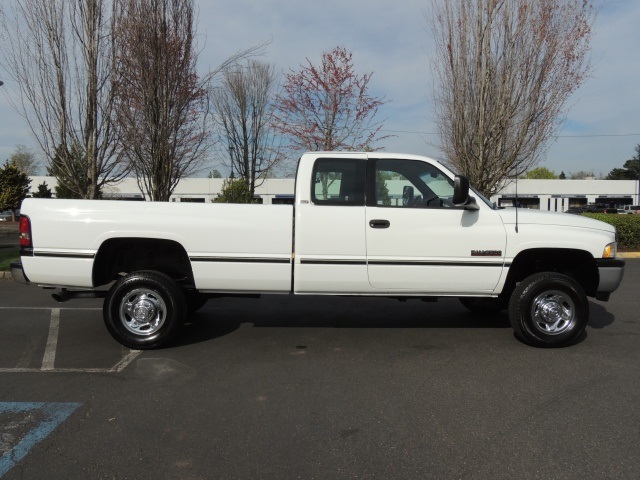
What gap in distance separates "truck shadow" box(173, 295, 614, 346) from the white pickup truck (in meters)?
0.74

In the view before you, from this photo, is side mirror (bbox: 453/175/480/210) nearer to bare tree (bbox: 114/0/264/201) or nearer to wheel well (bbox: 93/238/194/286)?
wheel well (bbox: 93/238/194/286)

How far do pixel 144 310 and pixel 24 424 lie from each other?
1.82 meters

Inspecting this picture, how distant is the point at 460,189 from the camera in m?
4.89

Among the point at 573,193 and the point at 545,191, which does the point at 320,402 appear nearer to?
the point at 545,191

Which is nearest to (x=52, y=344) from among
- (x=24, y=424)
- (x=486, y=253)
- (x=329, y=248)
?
(x=24, y=424)

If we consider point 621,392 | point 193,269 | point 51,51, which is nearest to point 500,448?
point 621,392

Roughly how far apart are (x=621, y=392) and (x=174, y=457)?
353 cm

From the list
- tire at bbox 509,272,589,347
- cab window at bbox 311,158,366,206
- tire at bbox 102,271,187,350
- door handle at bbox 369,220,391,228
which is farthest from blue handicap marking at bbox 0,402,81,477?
tire at bbox 509,272,589,347

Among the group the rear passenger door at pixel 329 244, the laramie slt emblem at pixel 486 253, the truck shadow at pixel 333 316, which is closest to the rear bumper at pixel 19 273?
the truck shadow at pixel 333 316

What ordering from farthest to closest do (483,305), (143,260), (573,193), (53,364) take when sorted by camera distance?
1. (573,193)
2. (483,305)
3. (143,260)
4. (53,364)

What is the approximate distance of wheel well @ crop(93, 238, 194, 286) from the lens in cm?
537

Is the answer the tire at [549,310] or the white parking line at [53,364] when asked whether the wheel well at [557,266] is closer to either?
the tire at [549,310]

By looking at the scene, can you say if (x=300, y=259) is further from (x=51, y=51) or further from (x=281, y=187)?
(x=281, y=187)

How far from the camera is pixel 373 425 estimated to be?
137 inches
